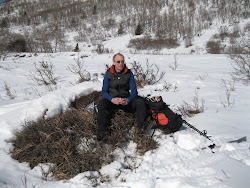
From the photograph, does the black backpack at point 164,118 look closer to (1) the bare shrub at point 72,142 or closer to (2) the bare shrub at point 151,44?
(1) the bare shrub at point 72,142

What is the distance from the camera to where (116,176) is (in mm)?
1721

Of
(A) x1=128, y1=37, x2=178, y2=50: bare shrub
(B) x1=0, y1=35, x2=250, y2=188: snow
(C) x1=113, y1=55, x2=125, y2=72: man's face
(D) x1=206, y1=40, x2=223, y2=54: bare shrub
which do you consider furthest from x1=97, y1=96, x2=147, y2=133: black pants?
(A) x1=128, y1=37, x2=178, y2=50: bare shrub

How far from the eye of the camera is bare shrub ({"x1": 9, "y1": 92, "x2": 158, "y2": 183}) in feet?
6.05

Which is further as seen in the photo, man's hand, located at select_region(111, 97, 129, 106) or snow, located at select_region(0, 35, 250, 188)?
man's hand, located at select_region(111, 97, 129, 106)

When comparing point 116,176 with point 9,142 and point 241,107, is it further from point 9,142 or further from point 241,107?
point 241,107

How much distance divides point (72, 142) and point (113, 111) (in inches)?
29.9

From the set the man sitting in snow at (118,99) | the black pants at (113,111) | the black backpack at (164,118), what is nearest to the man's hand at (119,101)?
the man sitting in snow at (118,99)

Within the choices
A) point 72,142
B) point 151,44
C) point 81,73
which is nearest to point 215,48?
point 151,44

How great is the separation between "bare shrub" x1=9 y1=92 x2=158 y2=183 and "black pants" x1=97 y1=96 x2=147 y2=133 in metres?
0.10

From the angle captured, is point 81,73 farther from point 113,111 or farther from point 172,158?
point 172,158

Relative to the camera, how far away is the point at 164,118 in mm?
2275

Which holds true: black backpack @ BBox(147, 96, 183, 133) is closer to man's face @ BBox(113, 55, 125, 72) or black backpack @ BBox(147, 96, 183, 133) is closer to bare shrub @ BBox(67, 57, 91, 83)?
man's face @ BBox(113, 55, 125, 72)

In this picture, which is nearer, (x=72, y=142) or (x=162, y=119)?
(x=72, y=142)

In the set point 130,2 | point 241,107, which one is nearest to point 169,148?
point 241,107
